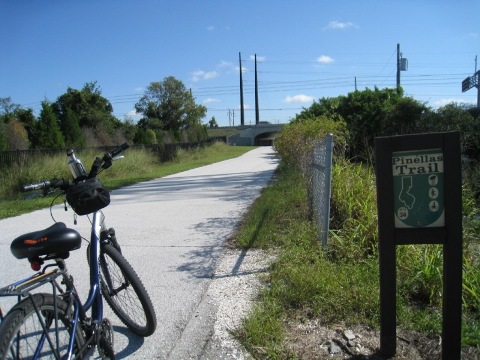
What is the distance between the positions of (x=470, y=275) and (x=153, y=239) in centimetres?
410

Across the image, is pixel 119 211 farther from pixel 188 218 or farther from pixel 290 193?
pixel 290 193

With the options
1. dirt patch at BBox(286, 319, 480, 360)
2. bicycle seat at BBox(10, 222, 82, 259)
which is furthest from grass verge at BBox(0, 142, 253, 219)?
dirt patch at BBox(286, 319, 480, 360)

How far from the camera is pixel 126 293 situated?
312 centimetres

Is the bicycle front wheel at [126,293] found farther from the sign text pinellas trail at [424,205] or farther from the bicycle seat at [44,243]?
the sign text pinellas trail at [424,205]

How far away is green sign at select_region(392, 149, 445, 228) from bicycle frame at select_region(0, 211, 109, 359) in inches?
79.4

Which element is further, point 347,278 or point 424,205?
point 347,278

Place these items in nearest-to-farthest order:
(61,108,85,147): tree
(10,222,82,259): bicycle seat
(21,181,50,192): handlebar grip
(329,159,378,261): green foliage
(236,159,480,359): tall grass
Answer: (10,222,82,259): bicycle seat < (21,181,50,192): handlebar grip < (236,159,480,359): tall grass < (329,159,378,261): green foliage < (61,108,85,147): tree

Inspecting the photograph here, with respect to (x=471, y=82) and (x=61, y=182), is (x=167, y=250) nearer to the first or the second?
(x=61, y=182)

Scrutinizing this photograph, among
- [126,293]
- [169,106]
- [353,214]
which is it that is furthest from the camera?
[169,106]

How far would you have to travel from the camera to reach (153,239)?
6.06 m

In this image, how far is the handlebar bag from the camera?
263 centimetres

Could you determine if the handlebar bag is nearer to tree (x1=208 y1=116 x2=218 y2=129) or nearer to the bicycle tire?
the bicycle tire

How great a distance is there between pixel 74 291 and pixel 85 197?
599mm

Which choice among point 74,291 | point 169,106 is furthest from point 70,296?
point 169,106
